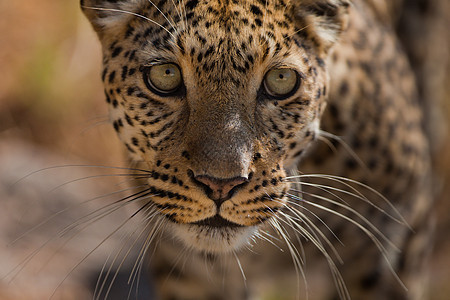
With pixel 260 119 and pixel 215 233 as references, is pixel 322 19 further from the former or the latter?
pixel 215 233

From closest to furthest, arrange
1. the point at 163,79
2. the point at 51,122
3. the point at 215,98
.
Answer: the point at 215,98 → the point at 163,79 → the point at 51,122

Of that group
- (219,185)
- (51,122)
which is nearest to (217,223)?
(219,185)

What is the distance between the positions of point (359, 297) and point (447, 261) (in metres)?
4.21

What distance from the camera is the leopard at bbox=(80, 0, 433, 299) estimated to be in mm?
3387

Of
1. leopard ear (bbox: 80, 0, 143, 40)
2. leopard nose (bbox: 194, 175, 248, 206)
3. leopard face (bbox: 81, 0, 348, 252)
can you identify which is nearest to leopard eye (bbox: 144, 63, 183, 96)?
leopard face (bbox: 81, 0, 348, 252)

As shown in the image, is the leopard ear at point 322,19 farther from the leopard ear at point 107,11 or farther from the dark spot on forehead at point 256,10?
the leopard ear at point 107,11

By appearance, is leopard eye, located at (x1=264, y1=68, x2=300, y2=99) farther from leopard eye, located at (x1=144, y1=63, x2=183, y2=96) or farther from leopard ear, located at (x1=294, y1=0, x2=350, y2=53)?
leopard eye, located at (x1=144, y1=63, x2=183, y2=96)

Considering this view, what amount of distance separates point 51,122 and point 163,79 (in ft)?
16.5

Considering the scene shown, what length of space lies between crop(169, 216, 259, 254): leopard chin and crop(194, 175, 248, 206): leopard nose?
0.21 metres

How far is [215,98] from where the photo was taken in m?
3.39

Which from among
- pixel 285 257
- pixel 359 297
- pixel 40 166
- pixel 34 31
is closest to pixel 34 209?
pixel 40 166

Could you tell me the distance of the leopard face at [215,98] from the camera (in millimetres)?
3354

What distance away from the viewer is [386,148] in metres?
4.44

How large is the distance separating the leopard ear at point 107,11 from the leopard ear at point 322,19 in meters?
0.84
